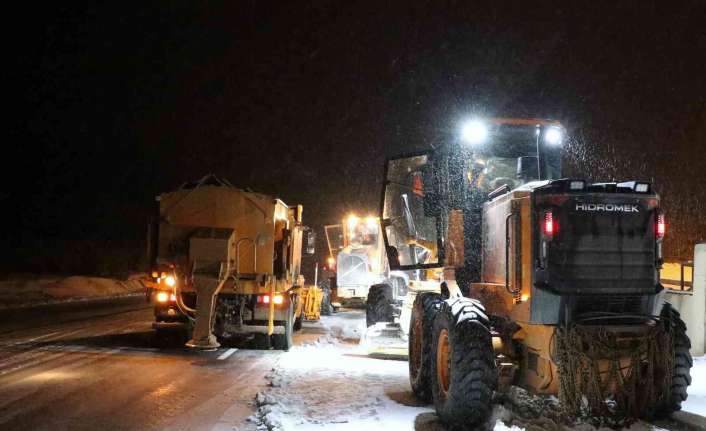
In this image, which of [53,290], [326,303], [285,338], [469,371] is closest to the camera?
[469,371]

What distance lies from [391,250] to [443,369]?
281 centimetres

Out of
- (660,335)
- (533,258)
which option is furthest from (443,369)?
(660,335)

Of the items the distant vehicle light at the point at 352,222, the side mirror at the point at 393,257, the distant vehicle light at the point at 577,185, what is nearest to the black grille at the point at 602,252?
the distant vehicle light at the point at 577,185

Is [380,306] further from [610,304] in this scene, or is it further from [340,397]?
[610,304]

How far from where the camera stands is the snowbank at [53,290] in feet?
85.7

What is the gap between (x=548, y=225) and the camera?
6973mm

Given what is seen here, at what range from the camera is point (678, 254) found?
3419cm

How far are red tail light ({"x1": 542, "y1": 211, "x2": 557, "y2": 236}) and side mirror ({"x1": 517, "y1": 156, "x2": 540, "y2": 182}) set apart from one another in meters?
2.17

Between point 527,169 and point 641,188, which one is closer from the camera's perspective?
point 641,188

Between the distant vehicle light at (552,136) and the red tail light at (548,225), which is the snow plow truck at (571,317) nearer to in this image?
the red tail light at (548,225)

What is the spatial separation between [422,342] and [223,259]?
5.72 meters

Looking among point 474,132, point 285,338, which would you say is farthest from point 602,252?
point 285,338

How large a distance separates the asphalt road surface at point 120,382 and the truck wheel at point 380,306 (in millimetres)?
3002

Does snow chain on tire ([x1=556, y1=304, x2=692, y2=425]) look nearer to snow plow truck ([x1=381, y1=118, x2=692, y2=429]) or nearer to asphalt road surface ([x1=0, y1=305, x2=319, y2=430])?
snow plow truck ([x1=381, y1=118, x2=692, y2=429])
